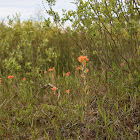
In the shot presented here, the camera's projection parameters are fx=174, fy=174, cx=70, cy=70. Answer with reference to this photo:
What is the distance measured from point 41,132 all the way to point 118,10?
1722mm

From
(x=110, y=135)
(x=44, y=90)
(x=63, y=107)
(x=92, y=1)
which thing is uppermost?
(x=92, y=1)

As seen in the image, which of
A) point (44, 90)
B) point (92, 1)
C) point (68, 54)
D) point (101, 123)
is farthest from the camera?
point (68, 54)

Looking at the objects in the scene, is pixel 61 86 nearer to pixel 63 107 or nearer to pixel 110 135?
pixel 63 107

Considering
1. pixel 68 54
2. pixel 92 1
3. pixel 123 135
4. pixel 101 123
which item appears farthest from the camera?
pixel 68 54

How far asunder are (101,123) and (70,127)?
0.35m

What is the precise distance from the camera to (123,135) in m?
1.71

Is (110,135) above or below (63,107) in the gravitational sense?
Answer: below

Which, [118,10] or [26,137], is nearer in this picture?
[26,137]

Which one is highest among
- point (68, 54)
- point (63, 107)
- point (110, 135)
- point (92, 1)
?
point (92, 1)

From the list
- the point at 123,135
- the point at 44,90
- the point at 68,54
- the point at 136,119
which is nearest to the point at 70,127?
the point at 123,135

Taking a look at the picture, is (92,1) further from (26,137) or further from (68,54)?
(68,54)

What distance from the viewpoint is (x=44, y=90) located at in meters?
2.87

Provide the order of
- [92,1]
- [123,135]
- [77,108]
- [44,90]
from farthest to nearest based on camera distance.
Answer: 1. [44,90]
2. [92,1]
3. [77,108]
4. [123,135]

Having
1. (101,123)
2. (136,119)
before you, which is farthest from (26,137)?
(136,119)
